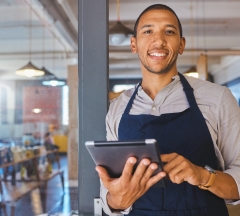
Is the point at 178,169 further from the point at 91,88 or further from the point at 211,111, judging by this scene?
the point at 91,88

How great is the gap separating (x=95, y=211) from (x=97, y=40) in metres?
0.70

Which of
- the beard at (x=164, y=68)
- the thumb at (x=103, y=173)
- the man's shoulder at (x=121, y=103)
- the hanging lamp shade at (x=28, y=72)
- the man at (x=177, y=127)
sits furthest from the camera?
the hanging lamp shade at (x=28, y=72)

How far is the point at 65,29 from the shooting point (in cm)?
325

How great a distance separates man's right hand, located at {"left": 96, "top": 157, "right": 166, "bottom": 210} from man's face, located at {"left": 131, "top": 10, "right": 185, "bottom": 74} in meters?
0.45

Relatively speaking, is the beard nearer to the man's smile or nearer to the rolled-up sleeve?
the man's smile

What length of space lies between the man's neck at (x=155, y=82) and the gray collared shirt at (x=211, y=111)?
27 millimetres

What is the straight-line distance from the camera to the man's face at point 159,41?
44.8 inches

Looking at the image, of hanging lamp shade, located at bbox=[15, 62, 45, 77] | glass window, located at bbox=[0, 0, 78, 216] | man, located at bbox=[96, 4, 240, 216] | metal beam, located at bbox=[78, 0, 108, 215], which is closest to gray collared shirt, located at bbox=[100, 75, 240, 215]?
man, located at bbox=[96, 4, 240, 216]

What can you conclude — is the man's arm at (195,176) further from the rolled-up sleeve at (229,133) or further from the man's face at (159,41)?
the man's face at (159,41)

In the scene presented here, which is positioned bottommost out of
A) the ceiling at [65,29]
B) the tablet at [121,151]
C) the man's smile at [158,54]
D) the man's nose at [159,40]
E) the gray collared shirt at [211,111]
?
the tablet at [121,151]

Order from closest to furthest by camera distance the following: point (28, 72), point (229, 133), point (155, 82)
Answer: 1. point (229, 133)
2. point (155, 82)
3. point (28, 72)

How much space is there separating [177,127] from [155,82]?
0.22 meters

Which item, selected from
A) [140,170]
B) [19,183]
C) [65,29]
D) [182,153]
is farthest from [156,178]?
[19,183]

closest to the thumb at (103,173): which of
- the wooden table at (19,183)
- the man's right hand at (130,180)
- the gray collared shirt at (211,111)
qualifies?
the man's right hand at (130,180)
